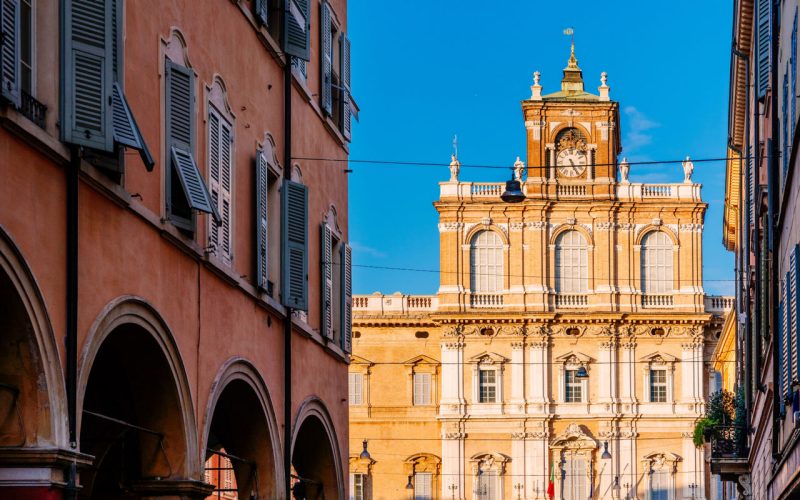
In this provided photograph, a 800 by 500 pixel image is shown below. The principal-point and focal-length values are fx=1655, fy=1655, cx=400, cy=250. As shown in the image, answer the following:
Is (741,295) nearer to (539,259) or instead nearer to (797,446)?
(797,446)

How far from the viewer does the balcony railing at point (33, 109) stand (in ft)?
34.7

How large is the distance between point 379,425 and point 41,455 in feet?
192

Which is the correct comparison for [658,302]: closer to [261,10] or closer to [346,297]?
[346,297]

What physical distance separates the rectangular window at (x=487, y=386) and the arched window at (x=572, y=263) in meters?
4.40

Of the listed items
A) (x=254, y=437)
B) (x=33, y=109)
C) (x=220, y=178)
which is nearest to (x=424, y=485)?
(x=254, y=437)

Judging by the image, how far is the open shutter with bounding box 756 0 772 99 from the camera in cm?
2086

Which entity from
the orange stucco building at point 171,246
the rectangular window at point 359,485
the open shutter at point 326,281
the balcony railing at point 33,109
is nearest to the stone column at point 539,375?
the rectangular window at point 359,485

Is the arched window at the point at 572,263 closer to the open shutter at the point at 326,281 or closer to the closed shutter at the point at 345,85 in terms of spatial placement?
the closed shutter at the point at 345,85

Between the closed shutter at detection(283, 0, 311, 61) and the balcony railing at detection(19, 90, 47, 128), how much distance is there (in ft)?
26.5

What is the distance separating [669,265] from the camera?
67188 mm

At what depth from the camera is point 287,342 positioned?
61.7ft

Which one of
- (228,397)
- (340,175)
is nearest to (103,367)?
(228,397)

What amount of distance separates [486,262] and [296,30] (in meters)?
48.7

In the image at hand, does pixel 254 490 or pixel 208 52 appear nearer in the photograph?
pixel 208 52
